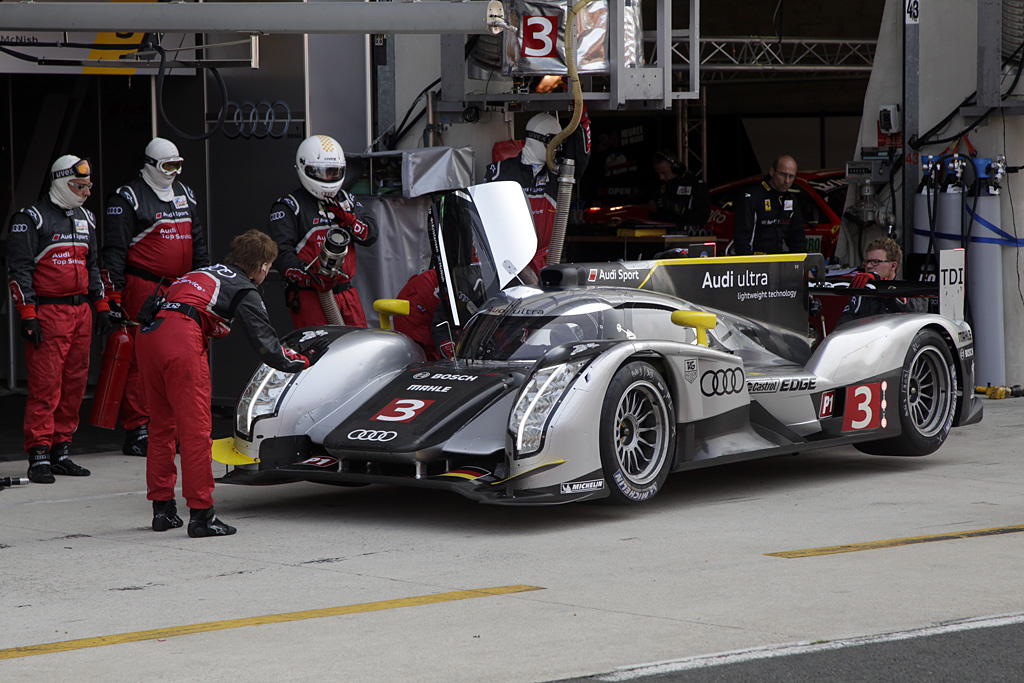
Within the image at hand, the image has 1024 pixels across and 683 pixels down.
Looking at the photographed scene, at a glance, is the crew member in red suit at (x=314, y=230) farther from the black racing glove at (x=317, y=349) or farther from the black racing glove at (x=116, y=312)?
the black racing glove at (x=317, y=349)

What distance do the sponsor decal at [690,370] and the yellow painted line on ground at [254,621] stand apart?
6.63 feet

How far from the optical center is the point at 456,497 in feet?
24.3

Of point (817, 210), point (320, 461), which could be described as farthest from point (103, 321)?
point (817, 210)

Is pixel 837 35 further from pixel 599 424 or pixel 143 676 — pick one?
pixel 143 676

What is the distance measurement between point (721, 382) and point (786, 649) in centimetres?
296

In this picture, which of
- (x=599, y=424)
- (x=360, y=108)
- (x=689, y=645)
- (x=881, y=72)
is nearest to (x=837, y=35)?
(x=881, y=72)

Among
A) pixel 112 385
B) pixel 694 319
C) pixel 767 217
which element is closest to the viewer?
pixel 694 319

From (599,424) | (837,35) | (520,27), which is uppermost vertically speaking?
(837,35)

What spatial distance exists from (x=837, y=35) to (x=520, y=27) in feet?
50.4

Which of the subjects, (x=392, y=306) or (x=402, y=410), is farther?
(x=392, y=306)

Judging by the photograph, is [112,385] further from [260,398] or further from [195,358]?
[195,358]

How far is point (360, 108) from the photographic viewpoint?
11.1 meters

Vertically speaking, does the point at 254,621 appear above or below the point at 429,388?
below

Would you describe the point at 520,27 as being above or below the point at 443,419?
above
